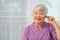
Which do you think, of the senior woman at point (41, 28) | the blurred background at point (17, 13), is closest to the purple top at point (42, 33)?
the senior woman at point (41, 28)

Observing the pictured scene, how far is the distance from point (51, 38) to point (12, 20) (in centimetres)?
95

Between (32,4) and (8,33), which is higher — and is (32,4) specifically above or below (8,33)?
above

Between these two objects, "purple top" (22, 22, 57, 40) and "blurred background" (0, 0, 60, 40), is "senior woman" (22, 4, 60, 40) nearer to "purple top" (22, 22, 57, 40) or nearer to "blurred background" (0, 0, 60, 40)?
"purple top" (22, 22, 57, 40)

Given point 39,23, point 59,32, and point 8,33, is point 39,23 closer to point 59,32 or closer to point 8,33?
point 59,32

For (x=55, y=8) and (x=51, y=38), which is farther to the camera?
(x=55, y=8)

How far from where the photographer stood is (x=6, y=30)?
107 inches

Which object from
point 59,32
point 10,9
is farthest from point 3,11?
point 59,32

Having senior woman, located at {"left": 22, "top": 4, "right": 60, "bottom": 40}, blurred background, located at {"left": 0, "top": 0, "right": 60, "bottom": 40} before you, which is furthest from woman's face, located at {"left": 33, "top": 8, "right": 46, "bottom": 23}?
blurred background, located at {"left": 0, "top": 0, "right": 60, "bottom": 40}

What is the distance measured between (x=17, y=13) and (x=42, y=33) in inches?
35.8

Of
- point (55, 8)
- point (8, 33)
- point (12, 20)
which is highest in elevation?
point (55, 8)

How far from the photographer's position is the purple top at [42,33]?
184 cm

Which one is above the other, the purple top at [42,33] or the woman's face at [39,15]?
the woman's face at [39,15]

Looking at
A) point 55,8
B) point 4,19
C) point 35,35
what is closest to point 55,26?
point 35,35

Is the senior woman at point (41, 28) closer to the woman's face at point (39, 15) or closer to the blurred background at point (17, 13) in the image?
the woman's face at point (39, 15)
